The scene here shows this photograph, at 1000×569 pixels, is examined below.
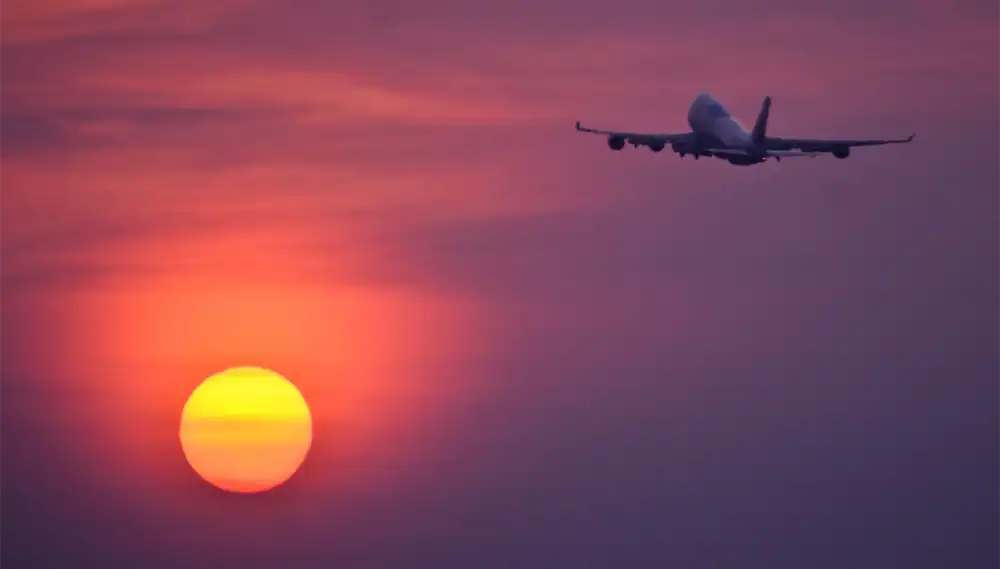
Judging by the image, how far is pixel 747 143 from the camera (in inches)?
4626

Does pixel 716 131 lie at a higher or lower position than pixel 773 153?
higher

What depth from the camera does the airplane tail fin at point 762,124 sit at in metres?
114

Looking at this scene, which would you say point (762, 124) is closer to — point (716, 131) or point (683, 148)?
point (683, 148)

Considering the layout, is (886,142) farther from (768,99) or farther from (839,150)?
(768,99)

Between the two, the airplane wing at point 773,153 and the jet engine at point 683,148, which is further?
the jet engine at point 683,148

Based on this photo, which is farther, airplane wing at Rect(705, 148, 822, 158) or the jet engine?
the jet engine

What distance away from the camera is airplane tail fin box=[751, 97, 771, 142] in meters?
114

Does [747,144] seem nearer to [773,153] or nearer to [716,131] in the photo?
[773,153]

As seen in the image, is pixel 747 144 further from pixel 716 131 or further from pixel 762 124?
pixel 716 131

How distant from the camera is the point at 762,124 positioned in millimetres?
115500

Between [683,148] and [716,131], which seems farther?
[716,131]

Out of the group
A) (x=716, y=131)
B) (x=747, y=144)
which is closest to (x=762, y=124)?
(x=747, y=144)

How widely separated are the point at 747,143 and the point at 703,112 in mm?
30906

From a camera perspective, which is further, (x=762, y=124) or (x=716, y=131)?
(x=716, y=131)
